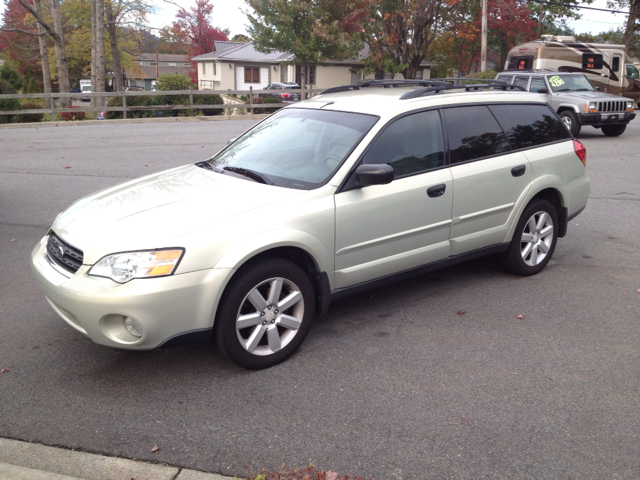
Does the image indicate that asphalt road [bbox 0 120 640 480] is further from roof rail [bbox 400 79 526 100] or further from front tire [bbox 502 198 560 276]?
roof rail [bbox 400 79 526 100]

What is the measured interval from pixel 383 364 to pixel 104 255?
194 cm

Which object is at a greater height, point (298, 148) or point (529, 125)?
point (529, 125)

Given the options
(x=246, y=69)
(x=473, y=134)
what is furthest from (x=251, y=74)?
(x=473, y=134)

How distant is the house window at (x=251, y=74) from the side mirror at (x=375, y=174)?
5418 cm

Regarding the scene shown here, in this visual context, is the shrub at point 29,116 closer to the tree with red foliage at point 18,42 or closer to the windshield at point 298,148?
the windshield at point 298,148

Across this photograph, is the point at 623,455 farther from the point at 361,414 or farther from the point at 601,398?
the point at 361,414

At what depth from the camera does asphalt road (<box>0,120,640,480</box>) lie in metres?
3.21

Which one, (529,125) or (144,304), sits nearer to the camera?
(144,304)

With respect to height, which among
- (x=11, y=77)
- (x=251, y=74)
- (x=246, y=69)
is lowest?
(x=11, y=77)

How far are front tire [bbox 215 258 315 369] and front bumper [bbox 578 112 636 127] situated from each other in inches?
572

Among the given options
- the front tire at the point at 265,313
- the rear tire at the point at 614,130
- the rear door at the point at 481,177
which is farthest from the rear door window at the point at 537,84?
the front tire at the point at 265,313

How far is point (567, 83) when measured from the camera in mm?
17688

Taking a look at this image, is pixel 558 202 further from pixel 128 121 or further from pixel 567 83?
pixel 128 121

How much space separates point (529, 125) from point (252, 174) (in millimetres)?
2789
